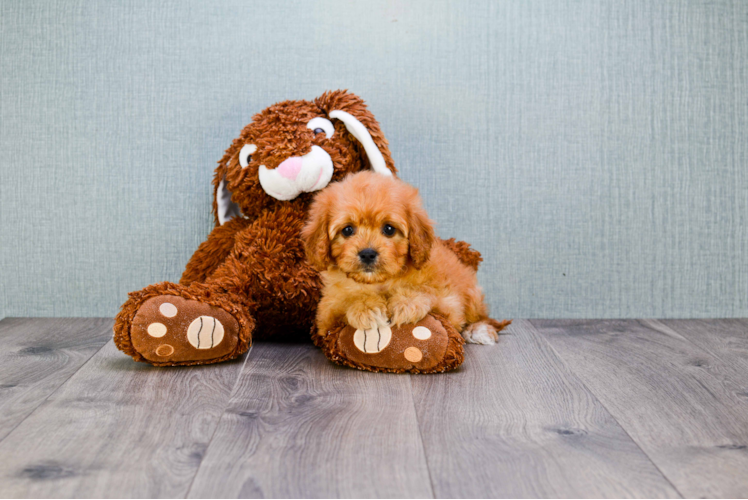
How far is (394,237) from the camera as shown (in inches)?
57.4

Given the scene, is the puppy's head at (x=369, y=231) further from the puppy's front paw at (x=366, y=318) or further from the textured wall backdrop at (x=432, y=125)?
the textured wall backdrop at (x=432, y=125)

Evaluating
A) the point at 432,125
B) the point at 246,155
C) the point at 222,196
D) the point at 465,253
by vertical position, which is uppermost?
the point at 432,125

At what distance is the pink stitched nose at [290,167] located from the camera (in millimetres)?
1665

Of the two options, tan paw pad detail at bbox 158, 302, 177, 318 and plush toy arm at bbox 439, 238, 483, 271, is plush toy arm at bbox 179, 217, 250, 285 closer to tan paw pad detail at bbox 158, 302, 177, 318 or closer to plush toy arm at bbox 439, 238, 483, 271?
tan paw pad detail at bbox 158, 302, 177, 318

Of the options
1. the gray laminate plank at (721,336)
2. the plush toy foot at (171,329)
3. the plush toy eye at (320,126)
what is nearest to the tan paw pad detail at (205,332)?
Answer: the plush toy foot at (171,329)

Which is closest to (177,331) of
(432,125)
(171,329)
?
(171,329)

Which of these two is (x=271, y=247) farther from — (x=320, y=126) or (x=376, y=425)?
(x=376, y=425)

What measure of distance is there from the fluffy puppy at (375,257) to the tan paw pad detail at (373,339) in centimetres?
2

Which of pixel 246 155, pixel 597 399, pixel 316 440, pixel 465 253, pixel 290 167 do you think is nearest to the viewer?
pixel 316 440

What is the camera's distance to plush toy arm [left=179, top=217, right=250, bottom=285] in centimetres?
184

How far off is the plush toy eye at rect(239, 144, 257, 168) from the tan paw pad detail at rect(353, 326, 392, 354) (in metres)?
0.60

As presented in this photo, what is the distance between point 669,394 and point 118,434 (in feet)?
3.59

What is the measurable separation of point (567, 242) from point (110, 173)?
147 cm

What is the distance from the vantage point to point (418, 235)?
4.80ft
